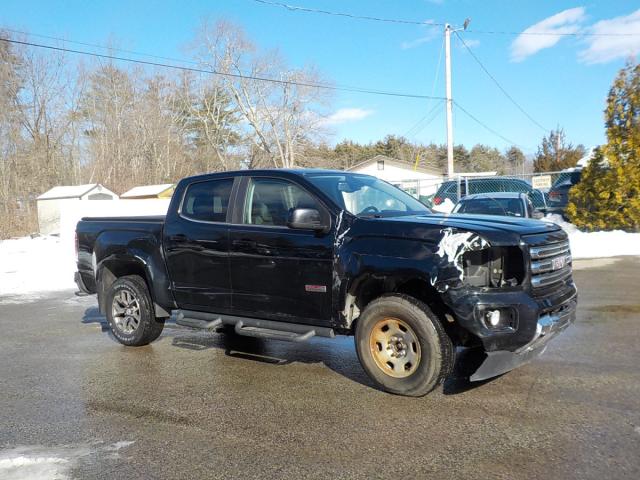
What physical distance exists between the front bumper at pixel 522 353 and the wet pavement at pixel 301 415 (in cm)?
29

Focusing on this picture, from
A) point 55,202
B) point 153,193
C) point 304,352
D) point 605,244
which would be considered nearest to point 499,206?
point 605,244

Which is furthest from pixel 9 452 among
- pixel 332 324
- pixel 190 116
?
pixel 190 116

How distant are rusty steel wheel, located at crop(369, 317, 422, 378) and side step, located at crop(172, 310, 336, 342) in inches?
18.2

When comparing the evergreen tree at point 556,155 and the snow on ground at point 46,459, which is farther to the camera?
the evergreen tree at point 556,155

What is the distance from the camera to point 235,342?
684 centimetres

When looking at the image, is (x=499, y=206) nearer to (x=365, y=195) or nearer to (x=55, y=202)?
(x=365, y=195)

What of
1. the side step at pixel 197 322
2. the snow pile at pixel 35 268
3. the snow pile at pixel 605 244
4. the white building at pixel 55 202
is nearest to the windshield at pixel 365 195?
the side step at pixel 197 322

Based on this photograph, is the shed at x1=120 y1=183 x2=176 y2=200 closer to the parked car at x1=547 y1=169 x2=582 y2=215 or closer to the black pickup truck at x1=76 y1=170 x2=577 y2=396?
the parked car at x1=547 y1=169 x2=582 y2=215

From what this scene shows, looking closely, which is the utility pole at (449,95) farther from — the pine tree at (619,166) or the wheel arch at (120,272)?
the wheel arch at (120,272)

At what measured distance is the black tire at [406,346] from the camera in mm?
4410

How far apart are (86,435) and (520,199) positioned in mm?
10718

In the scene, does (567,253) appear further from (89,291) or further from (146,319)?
(89,291)

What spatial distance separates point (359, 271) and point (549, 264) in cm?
157

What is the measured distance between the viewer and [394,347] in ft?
15.3
